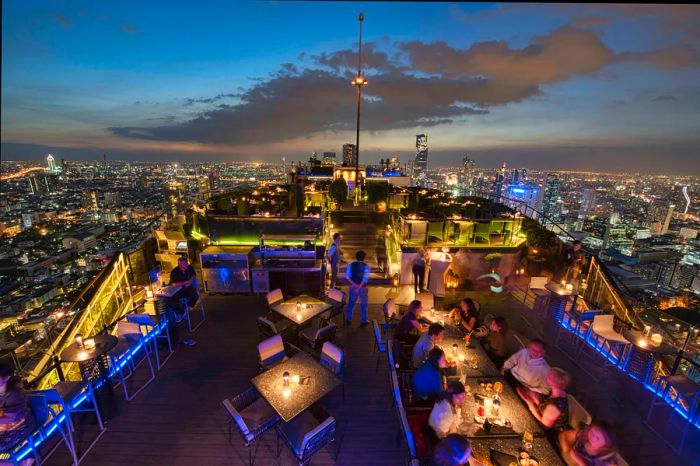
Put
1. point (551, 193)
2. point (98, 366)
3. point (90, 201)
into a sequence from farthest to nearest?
point (551, 193) → point (90, 201) → point (98, 366)

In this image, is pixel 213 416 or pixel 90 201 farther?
pixel 90 201

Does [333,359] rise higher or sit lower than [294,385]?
lower

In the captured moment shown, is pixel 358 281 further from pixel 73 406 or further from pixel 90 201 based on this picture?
pixel 90 201

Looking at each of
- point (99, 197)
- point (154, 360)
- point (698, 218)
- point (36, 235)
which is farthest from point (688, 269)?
point (99, 197)

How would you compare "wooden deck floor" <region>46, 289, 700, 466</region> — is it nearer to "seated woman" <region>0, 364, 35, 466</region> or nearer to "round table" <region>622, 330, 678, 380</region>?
"round table" <region>622, 330, 678, 380</region>

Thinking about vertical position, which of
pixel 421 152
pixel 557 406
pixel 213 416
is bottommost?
pixel 213 416

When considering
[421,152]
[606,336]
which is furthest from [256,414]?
[421,152]
